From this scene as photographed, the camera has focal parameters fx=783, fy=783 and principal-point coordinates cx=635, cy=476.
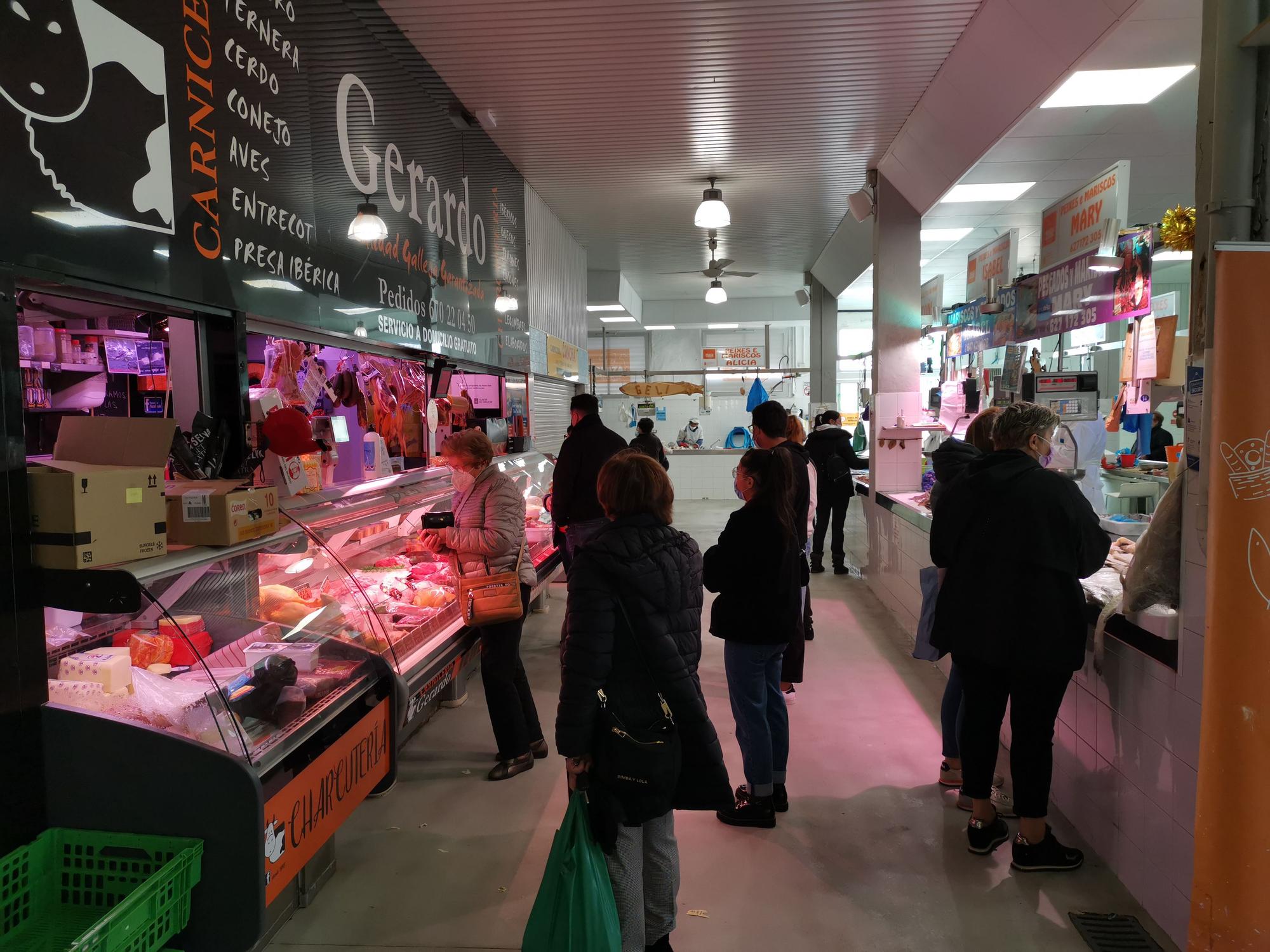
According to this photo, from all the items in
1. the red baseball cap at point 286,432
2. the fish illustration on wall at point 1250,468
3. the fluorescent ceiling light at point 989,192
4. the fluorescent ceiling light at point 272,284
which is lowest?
the fish illustration on wall at point 1250,468

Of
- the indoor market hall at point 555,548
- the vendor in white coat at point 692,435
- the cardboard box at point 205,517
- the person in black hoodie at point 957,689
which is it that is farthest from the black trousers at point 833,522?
the vendor in white coat at point 692,435

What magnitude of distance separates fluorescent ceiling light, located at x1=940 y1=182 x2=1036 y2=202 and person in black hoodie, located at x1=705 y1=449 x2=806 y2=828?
4357mm

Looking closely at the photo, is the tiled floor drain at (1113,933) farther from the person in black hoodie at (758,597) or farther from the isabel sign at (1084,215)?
the isabel sign at (1084,215)

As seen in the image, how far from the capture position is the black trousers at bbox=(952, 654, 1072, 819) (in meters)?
3.02

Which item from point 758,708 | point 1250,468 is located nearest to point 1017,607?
point 1250,468

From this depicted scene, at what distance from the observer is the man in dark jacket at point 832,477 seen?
855cm

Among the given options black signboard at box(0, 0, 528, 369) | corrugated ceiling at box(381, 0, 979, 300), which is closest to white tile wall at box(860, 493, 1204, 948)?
black signboard at box(0, 0, 528, 369)

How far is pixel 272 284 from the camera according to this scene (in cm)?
342

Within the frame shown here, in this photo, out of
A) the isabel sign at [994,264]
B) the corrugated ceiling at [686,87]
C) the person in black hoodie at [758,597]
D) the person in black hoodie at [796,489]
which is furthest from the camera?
the isabel sign at [994,264]

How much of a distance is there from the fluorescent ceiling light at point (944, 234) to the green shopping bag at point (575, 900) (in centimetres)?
733

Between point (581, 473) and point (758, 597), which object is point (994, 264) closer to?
point (581, 473)

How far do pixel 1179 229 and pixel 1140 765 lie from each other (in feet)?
7.03

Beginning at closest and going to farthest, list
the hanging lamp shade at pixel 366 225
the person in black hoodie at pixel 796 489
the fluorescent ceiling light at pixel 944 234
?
the person in black hoodie at pixel 796 489 → the hanging lamp shade at pixel 366 225 → the fluorescent ceiling light at pixel 944 234

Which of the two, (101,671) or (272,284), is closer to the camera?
(101,671)
